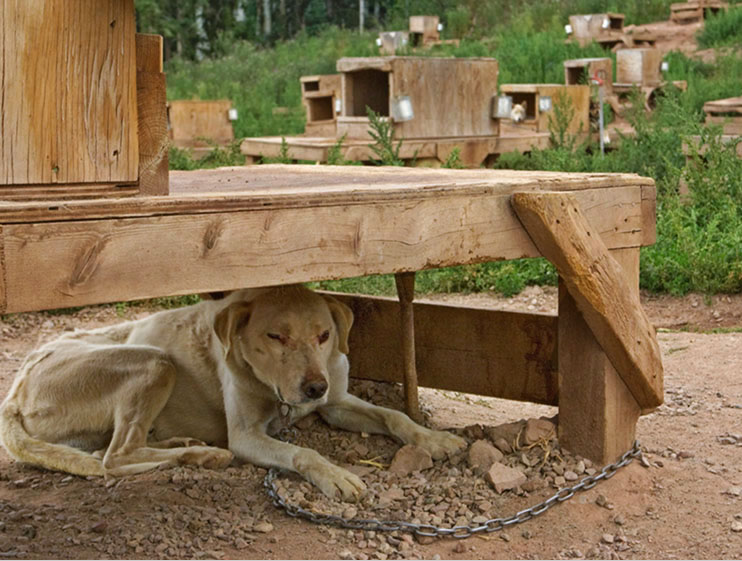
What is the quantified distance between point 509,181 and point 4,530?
86.0 inches

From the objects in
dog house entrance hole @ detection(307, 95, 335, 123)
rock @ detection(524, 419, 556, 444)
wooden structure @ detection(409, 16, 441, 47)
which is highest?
wooden structure @ detection(409, 16, 441, 47)

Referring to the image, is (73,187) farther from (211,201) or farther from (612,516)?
(612,516)

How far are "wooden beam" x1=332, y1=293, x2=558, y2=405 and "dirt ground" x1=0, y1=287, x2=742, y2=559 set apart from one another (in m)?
0.29

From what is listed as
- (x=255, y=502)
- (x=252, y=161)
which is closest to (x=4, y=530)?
(x=255, y=502)

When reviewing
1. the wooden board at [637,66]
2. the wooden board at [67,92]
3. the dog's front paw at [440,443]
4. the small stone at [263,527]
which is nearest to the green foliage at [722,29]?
the wooden board at [637,66]

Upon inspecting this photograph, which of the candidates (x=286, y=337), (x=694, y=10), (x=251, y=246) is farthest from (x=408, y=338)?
(x=694, y=10)

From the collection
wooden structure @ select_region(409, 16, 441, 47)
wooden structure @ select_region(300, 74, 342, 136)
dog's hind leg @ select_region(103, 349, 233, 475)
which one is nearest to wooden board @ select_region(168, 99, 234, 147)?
wooden structure @ select_region(300, 74, 342, 136)

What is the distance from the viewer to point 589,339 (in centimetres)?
394

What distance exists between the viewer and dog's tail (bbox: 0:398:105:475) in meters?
4.13

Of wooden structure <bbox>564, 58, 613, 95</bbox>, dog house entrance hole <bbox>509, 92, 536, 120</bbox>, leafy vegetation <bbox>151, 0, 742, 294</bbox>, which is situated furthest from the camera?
dog house entrance hole <bbox>509, 92, 536, 120</bbox>

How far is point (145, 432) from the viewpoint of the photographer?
13.9 feet

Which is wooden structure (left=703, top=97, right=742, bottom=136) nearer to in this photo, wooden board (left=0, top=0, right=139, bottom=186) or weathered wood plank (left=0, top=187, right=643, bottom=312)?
weathered wood plank (left=0, top=187, right=643, bottom=312)

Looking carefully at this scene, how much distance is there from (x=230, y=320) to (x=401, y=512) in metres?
1.03

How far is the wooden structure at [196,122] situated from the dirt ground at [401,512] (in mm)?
10274
